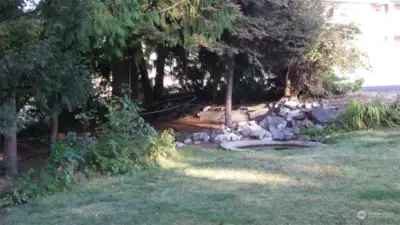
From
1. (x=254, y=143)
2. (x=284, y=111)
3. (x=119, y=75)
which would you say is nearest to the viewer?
(x=254, y=143)

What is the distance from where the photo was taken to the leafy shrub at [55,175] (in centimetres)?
658

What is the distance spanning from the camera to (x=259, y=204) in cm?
571

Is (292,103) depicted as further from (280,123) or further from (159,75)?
(159,75)

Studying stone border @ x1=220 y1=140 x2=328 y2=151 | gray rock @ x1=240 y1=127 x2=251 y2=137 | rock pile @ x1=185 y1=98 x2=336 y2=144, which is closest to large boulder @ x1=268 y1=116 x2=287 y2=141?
rock pile @ x1=185 y1=98 x2=336 y2=144

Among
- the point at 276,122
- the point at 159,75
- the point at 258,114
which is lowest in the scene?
the point at 276,122

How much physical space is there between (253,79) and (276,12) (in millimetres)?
3779

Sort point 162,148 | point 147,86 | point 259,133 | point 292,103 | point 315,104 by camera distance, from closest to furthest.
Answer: point 162,148, point 259,133, point 315,104, point 292,103, point 147,86

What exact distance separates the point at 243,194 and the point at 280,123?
7.50 m

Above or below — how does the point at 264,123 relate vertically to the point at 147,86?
below

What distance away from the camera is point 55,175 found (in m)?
7.14

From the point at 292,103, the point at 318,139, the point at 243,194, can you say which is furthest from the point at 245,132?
the point at 243,194

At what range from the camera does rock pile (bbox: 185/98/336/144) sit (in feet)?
41.7

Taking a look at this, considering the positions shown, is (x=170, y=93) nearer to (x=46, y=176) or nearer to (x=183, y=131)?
(x=183, y=131)

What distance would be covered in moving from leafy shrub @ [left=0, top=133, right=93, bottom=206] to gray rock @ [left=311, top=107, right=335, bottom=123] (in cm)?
697
